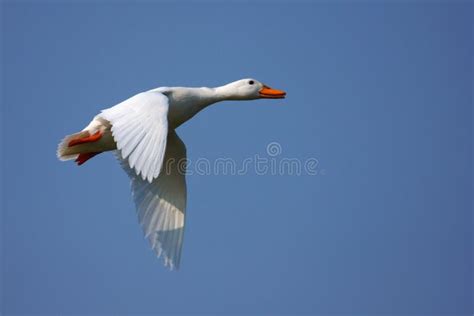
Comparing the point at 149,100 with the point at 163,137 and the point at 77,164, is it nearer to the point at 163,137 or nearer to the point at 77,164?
the point at 163,137

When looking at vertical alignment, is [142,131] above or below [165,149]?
above

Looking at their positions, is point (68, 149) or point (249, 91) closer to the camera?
point (68, 149)

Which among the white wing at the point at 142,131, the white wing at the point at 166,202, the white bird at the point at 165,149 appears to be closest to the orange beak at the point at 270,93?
the white bird at the point at 165,149

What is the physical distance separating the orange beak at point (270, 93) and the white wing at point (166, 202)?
185cm

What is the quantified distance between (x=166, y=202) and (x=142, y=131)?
12.3 feet

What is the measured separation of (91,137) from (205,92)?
7.13 feet

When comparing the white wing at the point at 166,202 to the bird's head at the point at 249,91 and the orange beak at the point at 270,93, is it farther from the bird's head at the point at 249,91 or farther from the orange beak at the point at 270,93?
Answer: the orange beak at the point at 270,93

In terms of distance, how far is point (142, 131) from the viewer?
1151 cm

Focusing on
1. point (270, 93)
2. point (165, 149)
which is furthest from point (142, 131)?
point (270, 93)

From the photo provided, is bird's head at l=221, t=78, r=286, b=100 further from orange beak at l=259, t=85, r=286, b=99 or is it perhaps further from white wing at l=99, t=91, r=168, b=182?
white wing at l=99, t=91, r=168, b=182

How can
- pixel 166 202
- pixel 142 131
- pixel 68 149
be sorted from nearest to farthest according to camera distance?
1. pixel 142 131
2. pixel 68 149
3. pixel 166 202

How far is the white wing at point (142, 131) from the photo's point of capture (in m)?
11.1

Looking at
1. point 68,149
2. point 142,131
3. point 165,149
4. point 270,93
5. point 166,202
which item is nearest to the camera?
point 142,131

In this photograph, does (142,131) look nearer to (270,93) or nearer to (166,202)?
(166,202)
